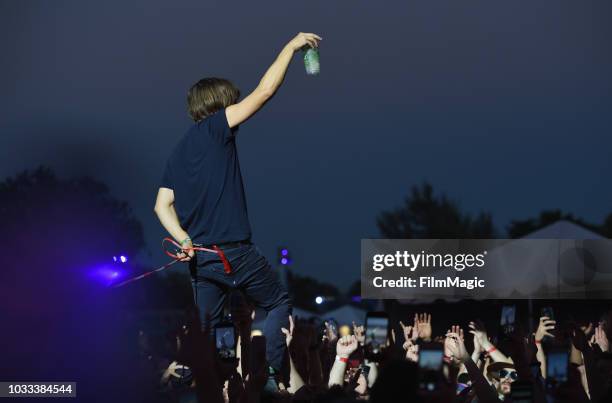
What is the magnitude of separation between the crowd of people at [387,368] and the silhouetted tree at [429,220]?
7231 centimetres

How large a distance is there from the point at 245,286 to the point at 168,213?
0.62 m

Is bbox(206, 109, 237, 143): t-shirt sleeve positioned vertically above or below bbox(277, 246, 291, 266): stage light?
below

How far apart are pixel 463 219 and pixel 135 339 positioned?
76.3m

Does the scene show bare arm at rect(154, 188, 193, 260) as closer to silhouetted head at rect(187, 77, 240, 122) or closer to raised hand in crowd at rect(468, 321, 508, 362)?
silhouetted head at rect(187, 77, 240, 122)

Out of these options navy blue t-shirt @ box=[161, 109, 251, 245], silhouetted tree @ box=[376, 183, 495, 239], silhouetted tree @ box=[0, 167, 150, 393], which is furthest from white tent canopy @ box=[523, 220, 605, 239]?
silhouetted tree @ box=[376, 183, 495, 239]

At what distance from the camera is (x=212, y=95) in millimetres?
5547

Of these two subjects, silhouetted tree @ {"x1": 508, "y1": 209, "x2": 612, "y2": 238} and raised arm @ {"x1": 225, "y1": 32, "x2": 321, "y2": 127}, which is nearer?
raised arm @ {"x1": 225, "y1": 32, "x2": 321, "y2": 127}

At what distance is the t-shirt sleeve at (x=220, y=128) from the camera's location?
211 inches

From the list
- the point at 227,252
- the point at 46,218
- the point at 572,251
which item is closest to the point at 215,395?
the point at 227,252

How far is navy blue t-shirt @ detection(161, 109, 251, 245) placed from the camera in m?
5.40

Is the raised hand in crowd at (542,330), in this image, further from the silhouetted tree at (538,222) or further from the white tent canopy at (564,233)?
the silhouetted tree at (538,222)

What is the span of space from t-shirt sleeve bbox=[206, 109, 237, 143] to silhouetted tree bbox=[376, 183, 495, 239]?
241 feet

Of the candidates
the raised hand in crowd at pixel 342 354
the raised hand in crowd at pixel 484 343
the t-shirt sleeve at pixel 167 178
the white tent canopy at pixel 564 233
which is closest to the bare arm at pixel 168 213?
the t-shirt sleeve at pixel 167 178

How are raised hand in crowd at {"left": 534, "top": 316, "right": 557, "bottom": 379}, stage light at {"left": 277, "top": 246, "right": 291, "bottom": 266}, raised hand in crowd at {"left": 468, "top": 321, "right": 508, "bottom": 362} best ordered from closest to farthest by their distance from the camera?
raised hand in crowd at {"left": 468, "top": 321, "right": 508, "bottom": 362}
raised hand in crowd at {"left": 534, "top": 316, "right": 557, "bottom": 379}
stage light at {"left": 277, "top": 246, "right": 291, "bottom": 266}
